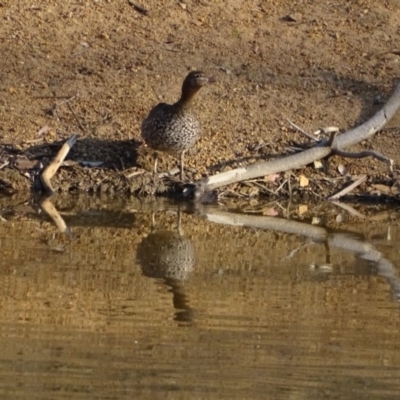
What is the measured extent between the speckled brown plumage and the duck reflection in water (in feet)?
5.81

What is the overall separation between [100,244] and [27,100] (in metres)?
4.15

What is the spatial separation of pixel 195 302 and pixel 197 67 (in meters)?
6.97

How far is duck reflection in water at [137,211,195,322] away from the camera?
27.2 feet

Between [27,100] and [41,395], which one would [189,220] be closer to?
[27,100]

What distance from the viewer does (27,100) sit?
1402 centimetres

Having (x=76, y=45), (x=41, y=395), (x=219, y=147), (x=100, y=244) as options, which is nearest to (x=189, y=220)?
(x=100, y=244)

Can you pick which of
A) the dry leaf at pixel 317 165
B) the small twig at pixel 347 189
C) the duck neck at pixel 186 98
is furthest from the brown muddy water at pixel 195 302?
the duck neck at pixel 186 98

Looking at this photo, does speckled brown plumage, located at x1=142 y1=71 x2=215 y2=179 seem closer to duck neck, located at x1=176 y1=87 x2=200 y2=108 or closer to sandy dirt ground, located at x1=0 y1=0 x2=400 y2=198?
duck neck, located at x1=176 y1=87 x2=200 y2=108

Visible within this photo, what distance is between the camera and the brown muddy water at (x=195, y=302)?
663cm

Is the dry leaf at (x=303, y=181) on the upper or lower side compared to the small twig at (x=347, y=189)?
upper

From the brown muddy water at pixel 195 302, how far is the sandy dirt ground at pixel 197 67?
47.5 inches

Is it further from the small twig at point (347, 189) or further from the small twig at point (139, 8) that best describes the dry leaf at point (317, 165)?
the small twig at point (139, 8)

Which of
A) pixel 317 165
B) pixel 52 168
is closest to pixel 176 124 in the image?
pixel 52 168

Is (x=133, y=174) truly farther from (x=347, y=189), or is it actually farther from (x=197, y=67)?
(x=197, y=67)
